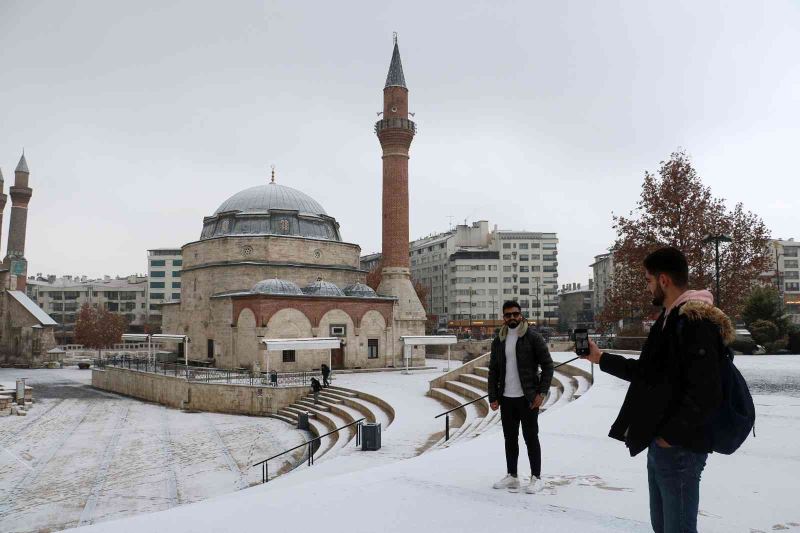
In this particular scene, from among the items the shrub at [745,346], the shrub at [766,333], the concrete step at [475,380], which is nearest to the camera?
the concrete step at [475,380]

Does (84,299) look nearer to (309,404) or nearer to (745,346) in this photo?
(309,404)

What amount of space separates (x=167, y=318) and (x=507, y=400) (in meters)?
39.3

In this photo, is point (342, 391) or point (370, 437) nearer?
point (370, 437)

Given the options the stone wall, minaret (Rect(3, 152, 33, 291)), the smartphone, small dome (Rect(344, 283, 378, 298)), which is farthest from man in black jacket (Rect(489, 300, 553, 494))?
minaret (Rect(3, 152, 33, 291))

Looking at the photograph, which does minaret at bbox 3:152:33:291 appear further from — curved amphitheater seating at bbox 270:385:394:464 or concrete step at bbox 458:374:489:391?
concrete step at bbox 458:374:489:391

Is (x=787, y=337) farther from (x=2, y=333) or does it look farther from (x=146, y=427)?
(x=2, y=333)

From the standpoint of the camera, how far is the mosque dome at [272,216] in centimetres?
3850

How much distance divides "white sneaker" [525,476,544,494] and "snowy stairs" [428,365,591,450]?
4536 mm

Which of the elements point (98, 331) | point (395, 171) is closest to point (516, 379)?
point (395, 171)

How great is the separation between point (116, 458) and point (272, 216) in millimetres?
23849

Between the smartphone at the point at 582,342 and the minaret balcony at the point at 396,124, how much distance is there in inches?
1331

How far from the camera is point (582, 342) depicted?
3307 millimetres

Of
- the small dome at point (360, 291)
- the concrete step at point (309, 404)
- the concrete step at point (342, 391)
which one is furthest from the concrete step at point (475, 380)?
the small dome at point (360, 291)

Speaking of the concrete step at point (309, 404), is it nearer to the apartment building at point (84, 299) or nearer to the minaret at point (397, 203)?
the minaret at point (397, 203)
